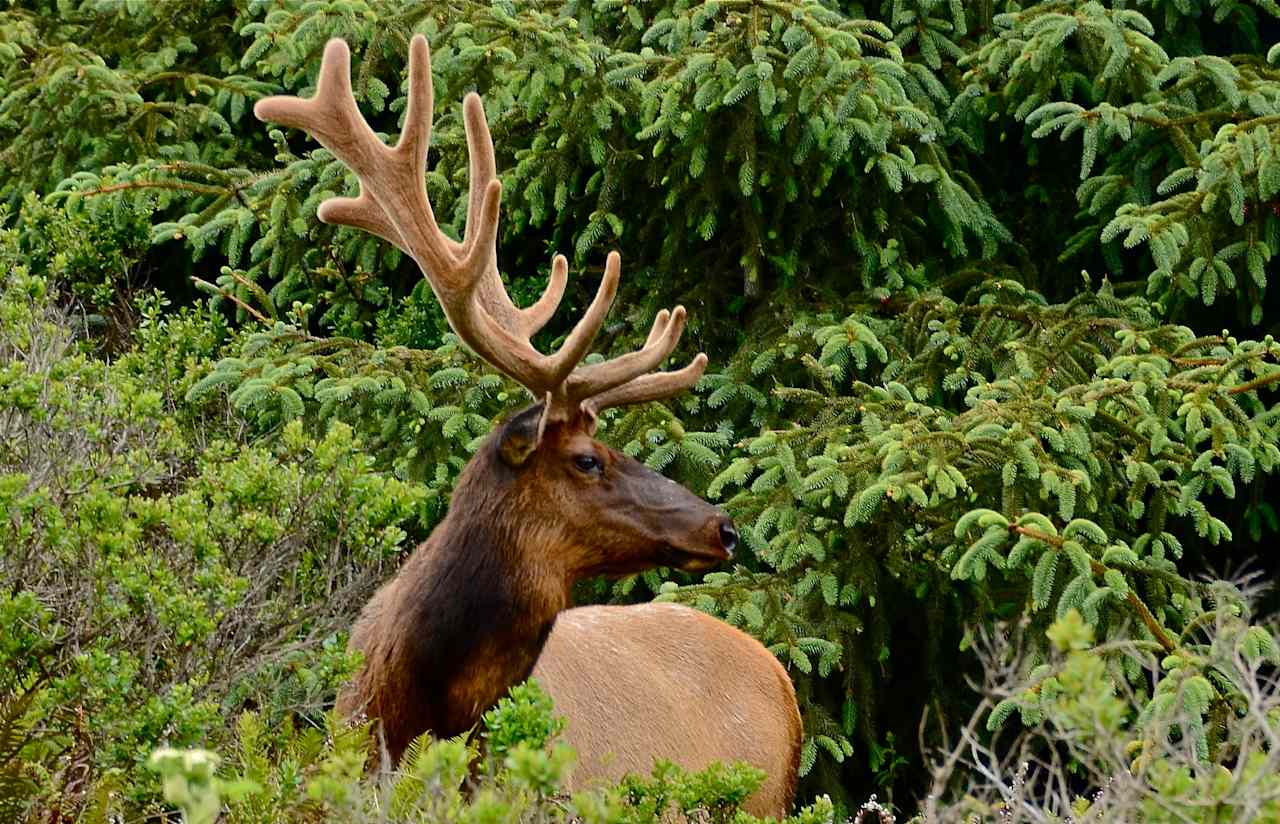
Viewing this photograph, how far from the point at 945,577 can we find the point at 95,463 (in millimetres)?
3121

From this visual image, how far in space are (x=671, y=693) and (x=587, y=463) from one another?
91 cm

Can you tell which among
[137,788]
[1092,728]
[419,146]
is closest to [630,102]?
[419,146]

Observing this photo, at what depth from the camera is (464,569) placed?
480 cm

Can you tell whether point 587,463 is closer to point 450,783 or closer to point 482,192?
point 482,192

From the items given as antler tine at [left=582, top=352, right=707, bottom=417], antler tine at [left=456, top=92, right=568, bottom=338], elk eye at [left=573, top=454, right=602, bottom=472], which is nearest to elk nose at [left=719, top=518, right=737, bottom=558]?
elk eye at [left=573, top=454, right=602, bottom=472]

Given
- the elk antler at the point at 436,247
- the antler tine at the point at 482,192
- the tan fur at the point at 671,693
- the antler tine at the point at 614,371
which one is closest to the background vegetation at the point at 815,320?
the tan fur at the point at 671,693

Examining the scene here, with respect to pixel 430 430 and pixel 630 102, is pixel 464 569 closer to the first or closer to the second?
pixel 430 430

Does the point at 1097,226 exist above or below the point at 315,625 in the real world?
above

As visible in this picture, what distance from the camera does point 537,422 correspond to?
493 cm

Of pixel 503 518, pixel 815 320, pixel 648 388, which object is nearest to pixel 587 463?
pixel 503 518

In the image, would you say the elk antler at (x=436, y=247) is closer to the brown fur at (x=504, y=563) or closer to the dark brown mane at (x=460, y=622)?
the brown fur at (x=504, y=563)

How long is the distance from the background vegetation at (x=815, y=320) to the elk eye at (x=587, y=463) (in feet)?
1.93

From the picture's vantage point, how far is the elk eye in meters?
4.98

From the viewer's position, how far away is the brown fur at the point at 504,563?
4.70 meters
